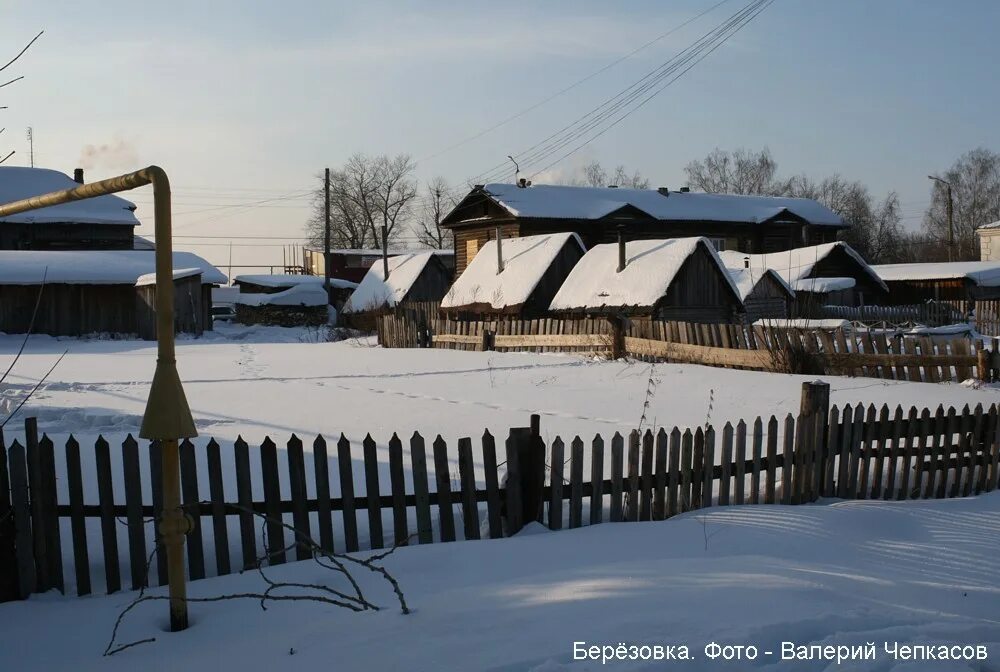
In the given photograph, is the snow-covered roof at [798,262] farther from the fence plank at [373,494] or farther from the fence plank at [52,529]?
the fence plank at [52,529]

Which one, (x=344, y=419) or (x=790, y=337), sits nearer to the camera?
(x=344, y=419)

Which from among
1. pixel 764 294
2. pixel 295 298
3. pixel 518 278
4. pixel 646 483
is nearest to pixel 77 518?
pixel 646 483

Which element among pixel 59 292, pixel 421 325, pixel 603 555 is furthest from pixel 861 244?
pixel 603 555

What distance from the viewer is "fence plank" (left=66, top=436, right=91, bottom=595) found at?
5.56m

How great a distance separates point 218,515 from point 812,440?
201 inches

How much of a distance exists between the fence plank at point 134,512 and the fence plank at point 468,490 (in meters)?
2.05

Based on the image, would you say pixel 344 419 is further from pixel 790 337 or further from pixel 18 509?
pixel 790 337

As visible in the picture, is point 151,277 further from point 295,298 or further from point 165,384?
point 165,384

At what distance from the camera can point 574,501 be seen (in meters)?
6.85

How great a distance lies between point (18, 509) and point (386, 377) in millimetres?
13299

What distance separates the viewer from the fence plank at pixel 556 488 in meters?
6.68

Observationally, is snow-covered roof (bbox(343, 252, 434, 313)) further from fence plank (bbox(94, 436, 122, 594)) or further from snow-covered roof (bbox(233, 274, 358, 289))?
fence plank (bbox(94, 436, 122, 594))

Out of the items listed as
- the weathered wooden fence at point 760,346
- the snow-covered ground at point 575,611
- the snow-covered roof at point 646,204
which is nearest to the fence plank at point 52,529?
the snow-covered ground at point 575,611

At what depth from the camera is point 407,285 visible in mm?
44750
